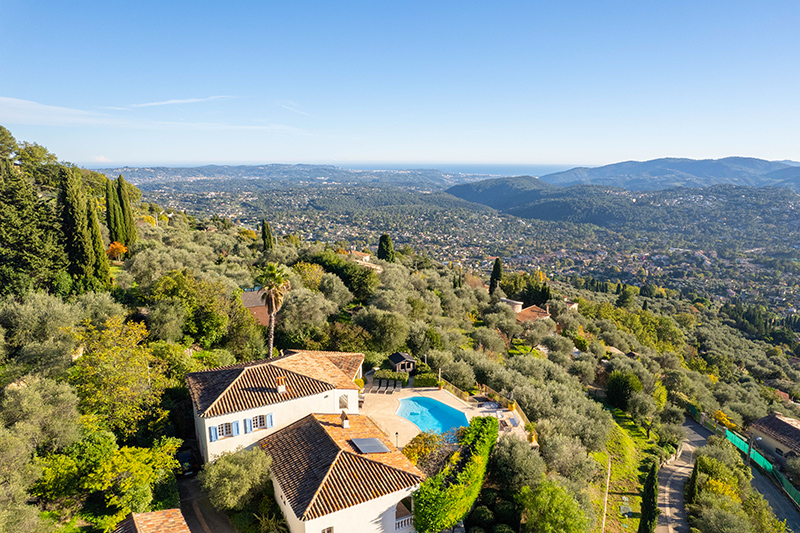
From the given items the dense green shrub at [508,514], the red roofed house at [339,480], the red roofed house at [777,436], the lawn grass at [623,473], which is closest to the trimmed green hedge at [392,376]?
the red roofed house at [339,480]

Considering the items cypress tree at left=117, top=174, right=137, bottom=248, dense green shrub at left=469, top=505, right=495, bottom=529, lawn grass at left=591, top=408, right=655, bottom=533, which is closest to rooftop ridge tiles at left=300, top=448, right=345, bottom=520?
dense green shrub at left=469, top=505, right=495, bottom=529

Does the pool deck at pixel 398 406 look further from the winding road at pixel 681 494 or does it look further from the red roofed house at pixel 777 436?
the red roofed house at pixel 777 436

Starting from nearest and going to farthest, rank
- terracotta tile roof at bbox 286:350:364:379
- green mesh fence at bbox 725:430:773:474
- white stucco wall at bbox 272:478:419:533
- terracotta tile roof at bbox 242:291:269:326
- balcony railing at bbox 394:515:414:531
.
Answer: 1. white stucco wall at bbox 272:478:419:533
2. balcony railing at bbox 394:515:414:531
3. terracotta tile roof at bbox 286:350:364:379
4. terracotta tile roof at bbox 242:291:269:326
5. green mesh fence at bbox 725:430:773:474


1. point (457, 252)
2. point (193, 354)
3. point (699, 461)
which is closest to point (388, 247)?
point (193, 354)

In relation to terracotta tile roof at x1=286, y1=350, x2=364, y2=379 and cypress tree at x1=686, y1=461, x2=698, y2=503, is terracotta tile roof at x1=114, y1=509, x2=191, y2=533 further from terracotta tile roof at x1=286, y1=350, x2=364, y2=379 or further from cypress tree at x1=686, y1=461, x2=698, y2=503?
cypress tree at x1=686, y1=461, x2=698, y2=503

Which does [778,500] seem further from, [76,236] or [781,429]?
[76,236]

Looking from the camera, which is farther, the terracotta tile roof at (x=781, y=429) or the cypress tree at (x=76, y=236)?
the terracotta tile roof at (x=781, y=429)
